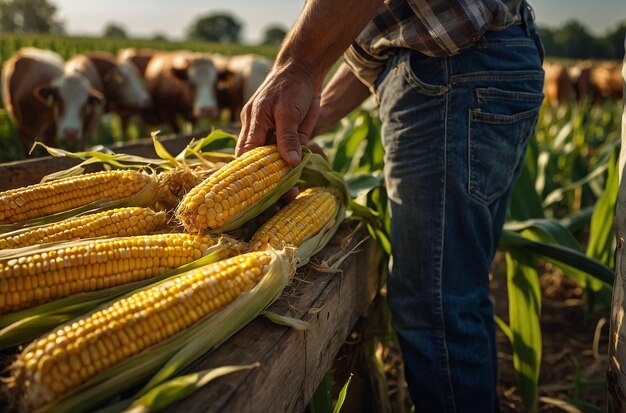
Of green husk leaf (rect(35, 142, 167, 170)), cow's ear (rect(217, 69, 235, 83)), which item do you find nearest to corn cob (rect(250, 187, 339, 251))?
green husk leaf (rect(35, 142, 167, 170))

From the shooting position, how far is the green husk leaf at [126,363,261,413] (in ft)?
2.85

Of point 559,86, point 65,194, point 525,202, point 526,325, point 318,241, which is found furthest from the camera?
point 559,86

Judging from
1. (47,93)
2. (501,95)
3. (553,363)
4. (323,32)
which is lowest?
(553,363)

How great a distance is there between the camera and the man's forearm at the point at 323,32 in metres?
1.50

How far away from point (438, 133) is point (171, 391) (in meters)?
1.19

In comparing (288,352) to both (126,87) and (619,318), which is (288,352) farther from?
(126,87)

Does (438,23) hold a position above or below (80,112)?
above

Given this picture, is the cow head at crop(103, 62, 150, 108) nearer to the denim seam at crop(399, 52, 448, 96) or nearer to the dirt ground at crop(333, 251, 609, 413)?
the dirt ground at crop(333, 251, 609, 413)

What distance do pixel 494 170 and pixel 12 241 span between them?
4.90 feet

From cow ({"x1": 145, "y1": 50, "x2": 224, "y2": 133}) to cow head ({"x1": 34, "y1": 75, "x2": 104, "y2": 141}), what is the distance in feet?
8.73

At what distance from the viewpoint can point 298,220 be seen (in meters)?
1.59

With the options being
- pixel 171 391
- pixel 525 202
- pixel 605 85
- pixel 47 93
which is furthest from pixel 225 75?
pixel 605 85

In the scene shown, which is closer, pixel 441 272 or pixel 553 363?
pixel 441 272

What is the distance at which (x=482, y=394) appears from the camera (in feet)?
6.04
